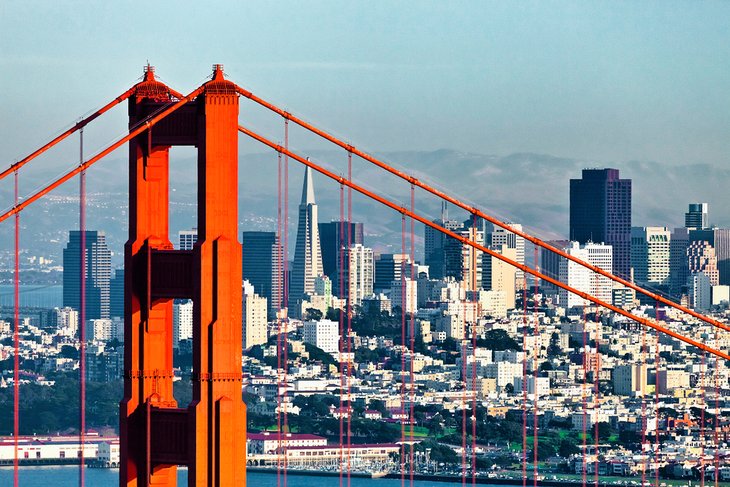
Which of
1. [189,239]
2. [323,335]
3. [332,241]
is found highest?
[332,241]

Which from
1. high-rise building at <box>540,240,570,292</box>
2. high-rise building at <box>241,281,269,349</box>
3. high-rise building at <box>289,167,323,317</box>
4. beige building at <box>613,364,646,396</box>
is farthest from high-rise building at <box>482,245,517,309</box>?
beige building at <box>613,364,646,396</box>

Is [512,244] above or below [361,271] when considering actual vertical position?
above

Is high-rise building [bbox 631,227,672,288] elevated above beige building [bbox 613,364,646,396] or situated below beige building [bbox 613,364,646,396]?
above

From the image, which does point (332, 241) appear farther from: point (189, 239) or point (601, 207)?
point (189, 239)

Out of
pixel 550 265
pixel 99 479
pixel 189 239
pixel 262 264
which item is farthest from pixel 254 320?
pixel 189 239

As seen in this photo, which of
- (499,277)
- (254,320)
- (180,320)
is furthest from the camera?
(499,277)

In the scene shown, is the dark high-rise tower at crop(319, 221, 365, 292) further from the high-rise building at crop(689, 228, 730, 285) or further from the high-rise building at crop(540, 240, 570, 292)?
the high-rise building at crop(689, 228, 730, 285)

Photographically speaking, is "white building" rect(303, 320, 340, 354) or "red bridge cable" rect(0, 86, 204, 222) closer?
"red bridge cable" rect(0, 86, 204, 222)

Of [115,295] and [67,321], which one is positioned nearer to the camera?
[115,295]

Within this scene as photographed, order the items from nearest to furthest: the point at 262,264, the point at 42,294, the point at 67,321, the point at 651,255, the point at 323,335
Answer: the point at 323,335
the point at 262,264
the point at 67,321
the point at 42,294
the point at 651,255
